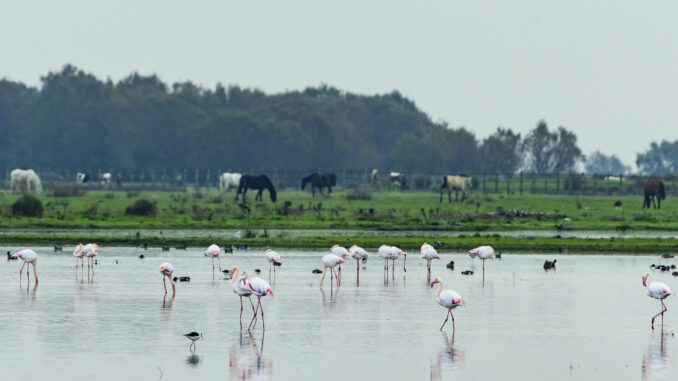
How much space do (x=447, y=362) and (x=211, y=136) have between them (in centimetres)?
12875

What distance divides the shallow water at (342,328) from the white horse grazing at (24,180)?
57110 mm

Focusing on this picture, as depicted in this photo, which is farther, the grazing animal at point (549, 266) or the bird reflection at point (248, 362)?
the grazing animal at point (549, 266)

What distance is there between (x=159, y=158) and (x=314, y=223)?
96269 mm

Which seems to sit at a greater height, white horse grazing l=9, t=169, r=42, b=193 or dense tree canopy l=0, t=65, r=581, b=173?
dense tree canopy l=0, t=65, r=581, b=173

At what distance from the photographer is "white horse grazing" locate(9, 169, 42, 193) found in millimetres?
87125

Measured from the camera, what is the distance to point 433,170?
160 metres

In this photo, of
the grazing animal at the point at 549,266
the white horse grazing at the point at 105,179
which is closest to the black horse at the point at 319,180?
the white horse grazing at the point at 105,179

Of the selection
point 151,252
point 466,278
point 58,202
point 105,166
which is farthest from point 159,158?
point 466,278

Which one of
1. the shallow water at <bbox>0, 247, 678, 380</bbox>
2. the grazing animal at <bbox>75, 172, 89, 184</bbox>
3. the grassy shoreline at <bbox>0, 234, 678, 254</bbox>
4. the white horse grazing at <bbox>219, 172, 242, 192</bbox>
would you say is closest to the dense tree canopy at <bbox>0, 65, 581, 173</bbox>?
the grazing animal at <bbox>75, 172, 89, 184</bbox>

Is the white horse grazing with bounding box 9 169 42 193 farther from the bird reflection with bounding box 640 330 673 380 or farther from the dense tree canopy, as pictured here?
the bird reflection with bounding box 640 330 673 380

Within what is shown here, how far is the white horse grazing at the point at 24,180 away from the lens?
286 feet

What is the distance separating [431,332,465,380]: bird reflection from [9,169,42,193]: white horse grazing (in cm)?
7163

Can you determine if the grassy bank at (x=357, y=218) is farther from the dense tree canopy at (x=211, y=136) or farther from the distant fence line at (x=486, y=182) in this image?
the dense tree canopy at (x=211, y=136)

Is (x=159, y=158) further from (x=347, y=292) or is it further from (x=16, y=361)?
(x=16, y=361)
